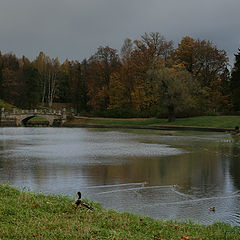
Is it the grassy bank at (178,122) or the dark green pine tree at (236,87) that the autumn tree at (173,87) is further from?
the dark green pine tree at (236,87)

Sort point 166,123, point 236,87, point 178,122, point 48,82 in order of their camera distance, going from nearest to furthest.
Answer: point 178,122, point 166,123, point 236,87, point 48,82

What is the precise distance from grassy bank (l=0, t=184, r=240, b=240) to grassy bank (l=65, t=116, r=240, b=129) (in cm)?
4254

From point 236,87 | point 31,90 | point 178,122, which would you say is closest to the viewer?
point 178,122

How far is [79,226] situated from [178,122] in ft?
171

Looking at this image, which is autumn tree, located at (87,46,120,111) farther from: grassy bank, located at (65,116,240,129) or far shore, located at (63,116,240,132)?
grassy bank, located at (65,116,240,129)

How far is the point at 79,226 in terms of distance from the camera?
261 inches

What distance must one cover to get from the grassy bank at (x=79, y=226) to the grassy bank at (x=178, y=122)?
42540mm

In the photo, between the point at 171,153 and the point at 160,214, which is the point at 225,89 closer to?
the point at 171,153

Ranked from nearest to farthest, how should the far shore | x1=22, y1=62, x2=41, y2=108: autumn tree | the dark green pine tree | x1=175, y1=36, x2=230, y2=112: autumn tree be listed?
the far shore
the dark green pine tree
x1=175, y1=36, x2=230, y2=112: autumn tree
x1=22, y1=62, x2=41, y2=108: autumn tree

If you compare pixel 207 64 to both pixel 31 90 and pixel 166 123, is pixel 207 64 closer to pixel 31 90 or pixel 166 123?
pixel 166 123

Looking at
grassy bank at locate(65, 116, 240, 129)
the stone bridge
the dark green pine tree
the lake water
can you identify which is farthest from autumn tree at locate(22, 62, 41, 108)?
the lake water

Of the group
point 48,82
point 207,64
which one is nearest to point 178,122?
point 207,64

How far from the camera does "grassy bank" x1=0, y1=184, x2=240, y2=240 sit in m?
6.14

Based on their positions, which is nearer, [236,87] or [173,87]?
[173,87]
